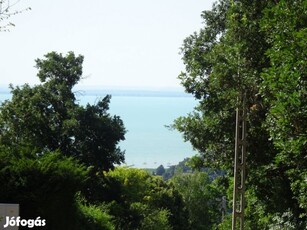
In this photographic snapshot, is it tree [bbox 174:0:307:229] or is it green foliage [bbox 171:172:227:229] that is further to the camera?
green foliage [bbox 171:172:227:229]

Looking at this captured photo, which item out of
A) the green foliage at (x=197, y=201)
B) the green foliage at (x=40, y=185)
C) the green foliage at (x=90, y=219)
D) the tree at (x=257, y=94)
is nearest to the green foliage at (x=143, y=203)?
the green foliage at (x=197, y=201)

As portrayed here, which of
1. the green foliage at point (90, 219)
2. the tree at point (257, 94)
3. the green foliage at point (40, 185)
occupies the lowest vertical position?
the green foliage at point (90, 219)

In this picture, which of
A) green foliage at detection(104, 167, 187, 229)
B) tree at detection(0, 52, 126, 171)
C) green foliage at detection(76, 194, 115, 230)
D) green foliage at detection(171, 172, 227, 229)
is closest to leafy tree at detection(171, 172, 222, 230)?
green foliage at detection(171, 172, 227, 229)

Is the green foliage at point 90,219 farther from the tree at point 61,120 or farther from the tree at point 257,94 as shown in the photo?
the tree at point 61,120

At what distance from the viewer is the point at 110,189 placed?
2903 centimetres

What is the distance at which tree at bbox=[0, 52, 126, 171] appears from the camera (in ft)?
89.7

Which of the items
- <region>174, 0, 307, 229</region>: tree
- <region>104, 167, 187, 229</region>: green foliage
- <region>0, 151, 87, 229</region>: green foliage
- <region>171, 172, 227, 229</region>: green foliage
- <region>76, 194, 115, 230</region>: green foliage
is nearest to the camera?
<region>174, 0, 307, 229</region>: tree

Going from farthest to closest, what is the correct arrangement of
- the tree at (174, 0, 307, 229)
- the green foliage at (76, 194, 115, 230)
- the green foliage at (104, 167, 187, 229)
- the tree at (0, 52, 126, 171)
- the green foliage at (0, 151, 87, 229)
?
the green foliage at (104, 167, 187, 229) < the tree at (0, 52, 126, 171) < the green foliage at (76, 194, 115, 230) < the green foliage at (0, 151, 87, 229) < the tree at (174, 0, 307, 229)

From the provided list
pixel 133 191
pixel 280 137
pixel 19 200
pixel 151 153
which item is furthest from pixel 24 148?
pixel 151 153

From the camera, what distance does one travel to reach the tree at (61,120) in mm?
27344

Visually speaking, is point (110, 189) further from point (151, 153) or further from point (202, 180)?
point (151, 153)

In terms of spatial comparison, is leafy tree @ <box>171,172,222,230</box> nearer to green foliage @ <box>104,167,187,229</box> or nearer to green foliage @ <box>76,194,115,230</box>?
green foliage @ <box>104,167,187,229</box>

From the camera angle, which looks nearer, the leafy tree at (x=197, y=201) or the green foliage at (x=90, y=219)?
the green foliage at (x=90, y=219)

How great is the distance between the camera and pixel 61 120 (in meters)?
28.4
